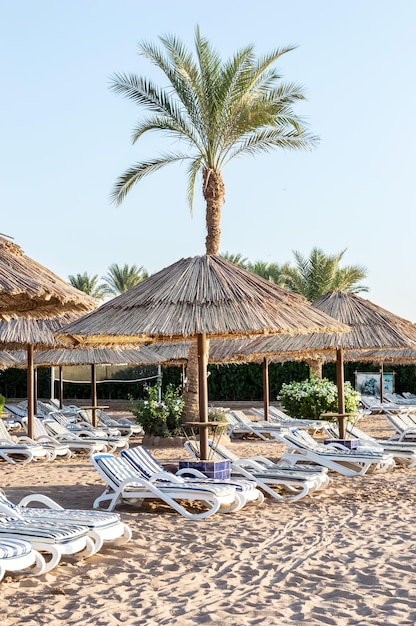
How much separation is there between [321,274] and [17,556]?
27688 millimetres

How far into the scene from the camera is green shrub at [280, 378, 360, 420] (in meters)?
19.0

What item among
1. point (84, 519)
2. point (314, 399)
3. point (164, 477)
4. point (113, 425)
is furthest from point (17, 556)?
point (314, 399)

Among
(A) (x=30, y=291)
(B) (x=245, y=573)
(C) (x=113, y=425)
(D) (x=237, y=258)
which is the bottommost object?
(B) (x=245, y=573)

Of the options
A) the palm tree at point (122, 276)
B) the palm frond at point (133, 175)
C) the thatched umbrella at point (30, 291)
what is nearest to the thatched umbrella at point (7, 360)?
the palm frond at point (133, 175)

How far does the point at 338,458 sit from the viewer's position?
35.7 feet

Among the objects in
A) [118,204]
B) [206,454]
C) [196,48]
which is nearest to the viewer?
[206,454]

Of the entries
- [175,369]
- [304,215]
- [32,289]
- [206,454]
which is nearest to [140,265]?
[175,369]

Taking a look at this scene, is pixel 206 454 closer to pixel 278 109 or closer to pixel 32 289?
pixel 32 289

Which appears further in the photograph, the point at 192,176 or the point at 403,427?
the point at 192,176

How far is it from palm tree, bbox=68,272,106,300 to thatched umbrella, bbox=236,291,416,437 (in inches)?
980

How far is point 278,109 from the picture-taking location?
19.1 metres

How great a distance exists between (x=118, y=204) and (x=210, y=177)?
271 centimetres

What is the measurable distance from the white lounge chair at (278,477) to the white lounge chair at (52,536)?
11.5 ft

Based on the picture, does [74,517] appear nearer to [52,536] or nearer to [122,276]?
[52,536]
